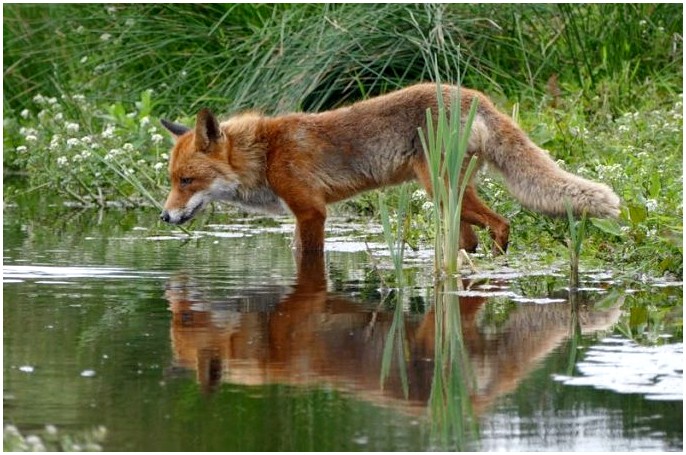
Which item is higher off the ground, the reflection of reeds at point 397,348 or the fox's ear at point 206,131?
the fox's ear at point 206,131

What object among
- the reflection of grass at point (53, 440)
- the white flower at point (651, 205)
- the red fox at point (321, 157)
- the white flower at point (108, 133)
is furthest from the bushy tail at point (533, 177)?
the white flower at point (108, 133)

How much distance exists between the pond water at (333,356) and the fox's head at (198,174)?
0.67 meters

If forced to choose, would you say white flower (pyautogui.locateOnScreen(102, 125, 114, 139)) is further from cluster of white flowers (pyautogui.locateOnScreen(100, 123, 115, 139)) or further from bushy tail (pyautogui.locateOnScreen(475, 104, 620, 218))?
bushy tail (pyautogui.locateOnScreen(475, 104, 620, 218))

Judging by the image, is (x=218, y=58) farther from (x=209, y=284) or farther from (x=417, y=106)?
(x=209, y=284)

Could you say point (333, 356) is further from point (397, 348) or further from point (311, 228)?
point (311, 228)

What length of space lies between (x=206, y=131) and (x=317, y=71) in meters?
4.28

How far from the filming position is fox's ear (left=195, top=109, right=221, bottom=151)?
9.48 meters

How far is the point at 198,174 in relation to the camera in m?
9.71

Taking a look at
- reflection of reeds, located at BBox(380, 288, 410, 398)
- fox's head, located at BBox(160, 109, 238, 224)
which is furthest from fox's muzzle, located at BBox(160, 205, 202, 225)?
reflection of reeds, located at BBox(380, 288, 410, 398)

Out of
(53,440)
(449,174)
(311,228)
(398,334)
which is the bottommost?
(53,440)

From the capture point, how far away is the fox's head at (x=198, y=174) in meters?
9.70

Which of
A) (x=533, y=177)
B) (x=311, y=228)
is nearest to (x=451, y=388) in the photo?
(x=533, y=177)

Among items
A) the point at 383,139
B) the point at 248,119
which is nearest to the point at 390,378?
the point at 383,139

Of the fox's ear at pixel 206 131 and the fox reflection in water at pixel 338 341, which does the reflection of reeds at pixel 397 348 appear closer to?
the fox reflection in water at pixel 338 341
